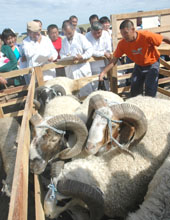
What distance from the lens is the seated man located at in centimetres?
496

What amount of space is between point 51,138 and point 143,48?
2.73m

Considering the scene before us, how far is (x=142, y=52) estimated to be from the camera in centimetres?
384

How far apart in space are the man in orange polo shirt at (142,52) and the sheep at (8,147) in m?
2.85

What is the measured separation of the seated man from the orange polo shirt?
1155 millimetres

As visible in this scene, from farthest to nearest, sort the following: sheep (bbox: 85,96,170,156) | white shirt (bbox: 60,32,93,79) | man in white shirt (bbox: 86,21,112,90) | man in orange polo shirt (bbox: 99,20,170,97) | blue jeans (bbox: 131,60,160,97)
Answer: man in white shirt (bbox: 86,21,112,90), white shirt (bbox: 60,32,93,79), blue jeans (bbox: 131,60,160,97), man in orange polo shirt (bbox: 99,20,170,97), sheep (bbox: 85,96,170,156)

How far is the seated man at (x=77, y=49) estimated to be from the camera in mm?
4957

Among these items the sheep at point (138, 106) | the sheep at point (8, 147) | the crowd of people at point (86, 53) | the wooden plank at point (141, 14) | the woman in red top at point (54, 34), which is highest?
the wooden plank at point (141, 14)

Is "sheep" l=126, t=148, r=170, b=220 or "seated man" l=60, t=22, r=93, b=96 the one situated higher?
"seated man" l=60, t=22, r=93, b=96

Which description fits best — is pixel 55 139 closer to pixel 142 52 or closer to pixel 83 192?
pixel 83 192

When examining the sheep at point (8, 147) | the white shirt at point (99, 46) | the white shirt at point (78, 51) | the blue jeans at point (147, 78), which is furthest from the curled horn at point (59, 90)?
the blue jeans at point (147, 78)

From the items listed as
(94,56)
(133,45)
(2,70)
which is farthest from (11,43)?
(133,45)

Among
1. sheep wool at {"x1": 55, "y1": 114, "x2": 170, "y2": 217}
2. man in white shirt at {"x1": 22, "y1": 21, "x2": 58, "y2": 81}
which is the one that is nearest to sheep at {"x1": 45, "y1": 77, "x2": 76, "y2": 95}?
man in white shirt at {"x1": 22, "y1": 21, "x2": 58, "y2": 81}

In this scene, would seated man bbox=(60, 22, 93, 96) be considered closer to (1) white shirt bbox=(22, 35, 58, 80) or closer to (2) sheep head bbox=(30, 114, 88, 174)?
(1) white shirt bbox=(22, 35, 58, 80)

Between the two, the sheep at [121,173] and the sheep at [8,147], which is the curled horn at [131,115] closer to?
the sheep at [121,173]
